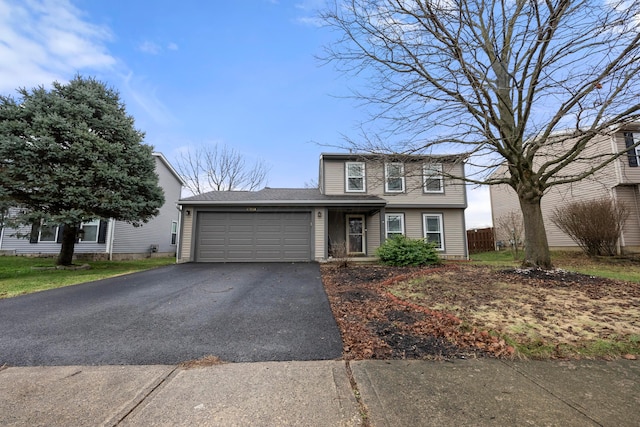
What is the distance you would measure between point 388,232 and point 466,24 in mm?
8991

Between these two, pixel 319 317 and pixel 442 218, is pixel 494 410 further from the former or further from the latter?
pixel 442 218

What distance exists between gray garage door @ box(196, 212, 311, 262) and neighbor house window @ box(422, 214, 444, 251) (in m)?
5.86

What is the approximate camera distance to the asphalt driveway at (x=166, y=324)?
121 inches

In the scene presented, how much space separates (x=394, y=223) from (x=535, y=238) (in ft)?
22.8

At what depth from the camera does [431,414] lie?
1.95 meters

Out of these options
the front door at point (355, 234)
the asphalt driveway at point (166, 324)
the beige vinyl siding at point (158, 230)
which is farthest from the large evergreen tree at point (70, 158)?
the front door at point (355, 234)

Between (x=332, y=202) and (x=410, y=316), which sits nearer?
(x=410, y=316)

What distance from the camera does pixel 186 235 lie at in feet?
38.6

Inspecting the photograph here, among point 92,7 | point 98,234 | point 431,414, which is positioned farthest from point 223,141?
point 431,414

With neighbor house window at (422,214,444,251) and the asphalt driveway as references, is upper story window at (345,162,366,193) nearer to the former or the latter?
neighbor house window at (422,214,444,251)

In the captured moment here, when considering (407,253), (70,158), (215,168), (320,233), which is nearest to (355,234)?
(320,233)

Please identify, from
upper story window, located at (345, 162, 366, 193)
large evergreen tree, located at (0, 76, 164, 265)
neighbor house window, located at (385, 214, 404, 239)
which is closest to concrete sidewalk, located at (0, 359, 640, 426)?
large evergreen tree, located at (0, 76, 164, 265)

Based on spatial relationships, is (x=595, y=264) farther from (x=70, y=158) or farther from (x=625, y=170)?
(x=70, y=158)

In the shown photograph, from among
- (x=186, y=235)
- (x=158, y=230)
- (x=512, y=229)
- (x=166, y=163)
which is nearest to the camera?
(x=186, y=235)
